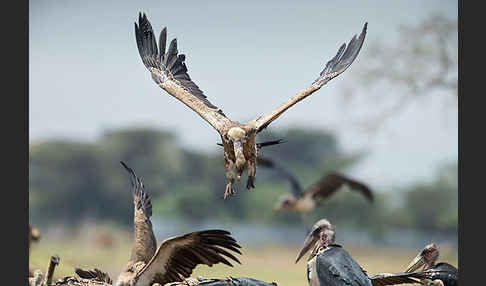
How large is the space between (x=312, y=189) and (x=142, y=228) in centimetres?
438

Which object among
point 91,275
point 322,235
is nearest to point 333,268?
point 322,235

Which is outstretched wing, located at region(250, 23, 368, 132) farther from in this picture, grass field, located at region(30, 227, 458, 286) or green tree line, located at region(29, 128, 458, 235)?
green tree line, located at region(29, 128, 458, 235)

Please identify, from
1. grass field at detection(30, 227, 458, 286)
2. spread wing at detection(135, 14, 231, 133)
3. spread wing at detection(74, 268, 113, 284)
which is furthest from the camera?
grass field at detection(30, 227, 458, 286)

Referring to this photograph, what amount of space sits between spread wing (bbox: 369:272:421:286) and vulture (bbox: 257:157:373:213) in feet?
12.0

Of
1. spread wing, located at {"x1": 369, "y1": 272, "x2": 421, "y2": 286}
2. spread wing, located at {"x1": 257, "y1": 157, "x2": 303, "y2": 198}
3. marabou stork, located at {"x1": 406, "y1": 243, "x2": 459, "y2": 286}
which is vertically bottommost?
spread wing, located at {"x1": 369, "y1": 272, "x2": 421, "y2": 286}

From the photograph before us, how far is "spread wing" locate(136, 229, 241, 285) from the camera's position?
17.1ft

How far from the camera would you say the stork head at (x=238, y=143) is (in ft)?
18.3

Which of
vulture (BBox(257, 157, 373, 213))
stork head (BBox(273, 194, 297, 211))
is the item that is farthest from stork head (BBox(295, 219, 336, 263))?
stork head (BBox(273, 194, 297, 211))

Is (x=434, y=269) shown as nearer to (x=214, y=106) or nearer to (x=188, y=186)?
(x=214, y=106)

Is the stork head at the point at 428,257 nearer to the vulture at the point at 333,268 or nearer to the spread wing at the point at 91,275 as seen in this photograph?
the vulture at the point at 333,268

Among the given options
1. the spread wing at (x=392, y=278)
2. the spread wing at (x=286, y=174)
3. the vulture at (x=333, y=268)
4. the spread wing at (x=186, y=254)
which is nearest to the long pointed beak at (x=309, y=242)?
the vulture at (x=333, y=268)

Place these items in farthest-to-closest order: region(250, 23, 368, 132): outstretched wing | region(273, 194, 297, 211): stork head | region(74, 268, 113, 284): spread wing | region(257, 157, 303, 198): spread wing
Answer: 1. region(273, 194, 297, 211): stork head
2. region(257, 157, 303, 198): spread wing
3. region(74, 268, 113, 284): spread wing
4. region(250, 23, 368, 132): outstretched wing

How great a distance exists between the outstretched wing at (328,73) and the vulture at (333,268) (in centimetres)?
79

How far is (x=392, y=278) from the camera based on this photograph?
19.2 feet
